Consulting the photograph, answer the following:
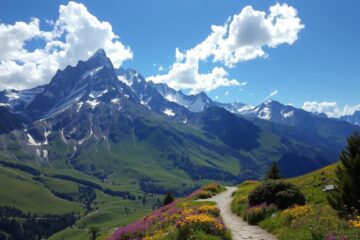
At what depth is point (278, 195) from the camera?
31078 millimetres

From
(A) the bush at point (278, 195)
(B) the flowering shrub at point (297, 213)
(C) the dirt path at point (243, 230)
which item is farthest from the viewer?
(A) the bush at point (278, 195)

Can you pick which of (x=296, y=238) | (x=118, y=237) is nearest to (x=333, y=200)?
(x=296, y=238)

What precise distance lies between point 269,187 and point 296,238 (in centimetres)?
1279

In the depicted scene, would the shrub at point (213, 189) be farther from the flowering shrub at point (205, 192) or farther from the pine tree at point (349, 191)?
the pine tree at point (349, 191)

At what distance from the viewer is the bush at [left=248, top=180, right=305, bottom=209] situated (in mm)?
30620

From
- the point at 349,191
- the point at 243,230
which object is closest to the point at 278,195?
the point at 243,230

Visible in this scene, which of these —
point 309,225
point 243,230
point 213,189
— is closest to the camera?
point 309,225

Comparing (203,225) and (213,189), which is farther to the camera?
(213,189)

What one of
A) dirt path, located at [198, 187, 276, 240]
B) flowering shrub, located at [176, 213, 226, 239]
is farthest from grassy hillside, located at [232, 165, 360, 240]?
flowering shrub, located at [176, 213, 226, 239]

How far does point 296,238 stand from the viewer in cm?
1964

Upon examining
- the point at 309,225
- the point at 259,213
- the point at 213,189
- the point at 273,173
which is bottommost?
the point at 309,225

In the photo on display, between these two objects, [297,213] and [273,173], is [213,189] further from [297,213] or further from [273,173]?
[297,213]

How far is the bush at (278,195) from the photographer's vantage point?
100 feet

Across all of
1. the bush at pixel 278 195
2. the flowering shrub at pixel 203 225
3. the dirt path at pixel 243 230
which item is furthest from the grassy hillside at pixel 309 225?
the flowering shrub at pixel 203 225
